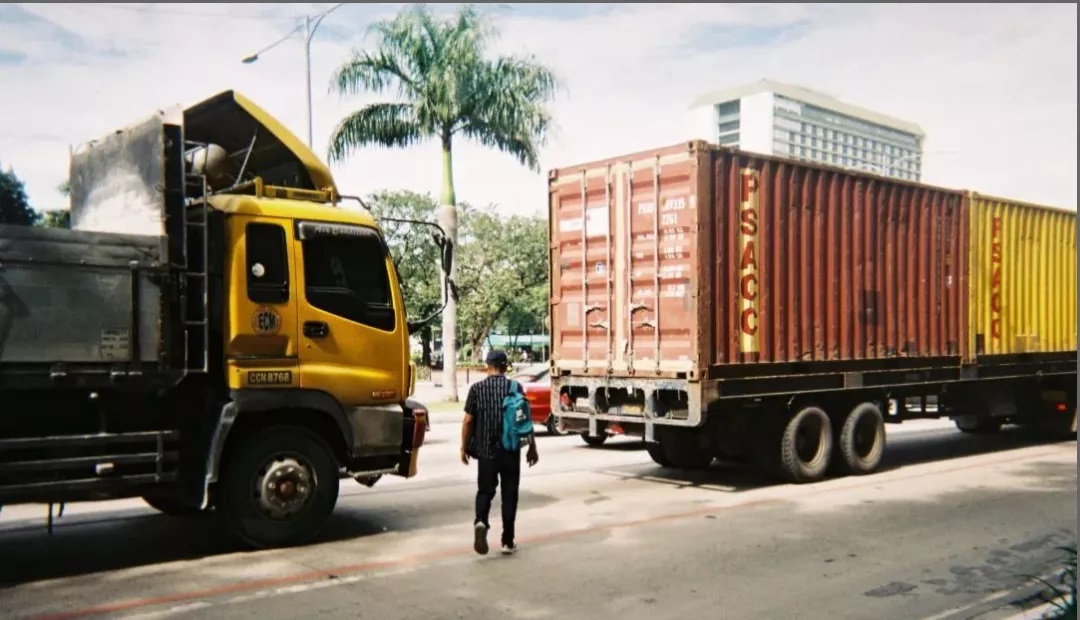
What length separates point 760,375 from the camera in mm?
10211

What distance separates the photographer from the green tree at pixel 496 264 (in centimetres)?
4941

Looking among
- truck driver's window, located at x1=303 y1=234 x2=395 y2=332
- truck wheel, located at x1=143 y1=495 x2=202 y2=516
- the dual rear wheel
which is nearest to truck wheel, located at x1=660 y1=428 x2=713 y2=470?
the dual rear wheel

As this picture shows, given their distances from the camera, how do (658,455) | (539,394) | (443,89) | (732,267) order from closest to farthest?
1. (732,267)
2. (658,455)
3. (539,394)
4. (443,89)

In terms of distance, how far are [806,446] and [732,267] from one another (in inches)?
97.3

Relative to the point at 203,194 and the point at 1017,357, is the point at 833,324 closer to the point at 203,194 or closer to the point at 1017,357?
the point at 1017,357

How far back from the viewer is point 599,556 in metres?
7.24

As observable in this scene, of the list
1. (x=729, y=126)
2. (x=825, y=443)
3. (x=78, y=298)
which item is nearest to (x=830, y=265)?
(x=825, y=443)

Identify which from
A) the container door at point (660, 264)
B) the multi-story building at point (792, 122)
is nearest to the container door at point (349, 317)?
the container door at point (660, 264)

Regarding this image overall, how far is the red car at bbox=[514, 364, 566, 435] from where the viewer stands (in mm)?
15352

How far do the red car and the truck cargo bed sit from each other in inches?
350

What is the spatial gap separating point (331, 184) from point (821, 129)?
85.5m

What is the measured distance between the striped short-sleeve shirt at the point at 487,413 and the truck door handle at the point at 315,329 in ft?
4.24

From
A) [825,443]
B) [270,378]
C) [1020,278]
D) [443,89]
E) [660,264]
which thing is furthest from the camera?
[443,89]

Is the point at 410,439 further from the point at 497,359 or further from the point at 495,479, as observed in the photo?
the point at 497,359
